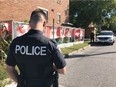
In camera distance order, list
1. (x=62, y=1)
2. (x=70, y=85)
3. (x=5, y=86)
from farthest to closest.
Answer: (x=62, y=1) → (x=70, y=85) → (x=5, y=86)

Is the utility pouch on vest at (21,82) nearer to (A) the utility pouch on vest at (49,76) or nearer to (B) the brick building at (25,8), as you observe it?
(A) the utility pouch on vest at (49,76)

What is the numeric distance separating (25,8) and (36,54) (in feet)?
75.4

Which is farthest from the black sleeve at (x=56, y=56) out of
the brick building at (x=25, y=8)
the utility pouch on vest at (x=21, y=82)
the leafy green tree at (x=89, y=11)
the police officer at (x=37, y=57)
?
the leafy green tree at (x=89, y=11)

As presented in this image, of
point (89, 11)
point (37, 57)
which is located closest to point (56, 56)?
point (37, 57)

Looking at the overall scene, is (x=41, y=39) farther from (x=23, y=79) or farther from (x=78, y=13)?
(x=78, y=13)

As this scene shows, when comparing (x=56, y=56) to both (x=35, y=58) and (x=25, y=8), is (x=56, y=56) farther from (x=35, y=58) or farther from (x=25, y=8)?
(x=25, y=8)

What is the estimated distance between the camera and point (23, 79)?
3.44 m

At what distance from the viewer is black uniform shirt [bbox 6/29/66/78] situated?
335cm

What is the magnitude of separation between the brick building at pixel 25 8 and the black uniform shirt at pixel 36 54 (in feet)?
54.4

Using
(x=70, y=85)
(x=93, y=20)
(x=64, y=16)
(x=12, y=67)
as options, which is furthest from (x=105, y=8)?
(x=12, y=67)

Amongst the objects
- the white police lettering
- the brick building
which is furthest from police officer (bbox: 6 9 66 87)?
the brick building

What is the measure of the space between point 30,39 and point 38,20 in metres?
0.23

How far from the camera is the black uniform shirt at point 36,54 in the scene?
3346 mm

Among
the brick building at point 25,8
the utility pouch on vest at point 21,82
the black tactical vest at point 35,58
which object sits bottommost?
the utility pouch on vest at point 21,82
